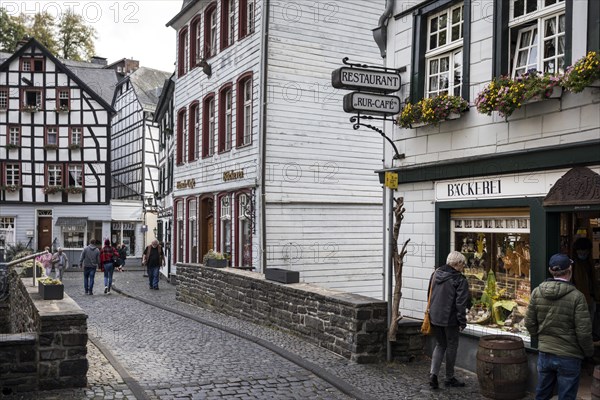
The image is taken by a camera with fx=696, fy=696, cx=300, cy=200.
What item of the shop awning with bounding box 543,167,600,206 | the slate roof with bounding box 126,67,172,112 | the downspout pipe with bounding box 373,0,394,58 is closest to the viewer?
the shop awning with bounding box 543,167,600,206

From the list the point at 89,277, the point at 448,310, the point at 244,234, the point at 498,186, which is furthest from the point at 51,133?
the point at 448,310

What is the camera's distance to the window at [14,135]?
4097 centimetres

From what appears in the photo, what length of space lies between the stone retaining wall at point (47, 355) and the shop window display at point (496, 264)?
16.8 feet

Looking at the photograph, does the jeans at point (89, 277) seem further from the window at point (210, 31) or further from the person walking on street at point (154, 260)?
the window at point (210, 31)

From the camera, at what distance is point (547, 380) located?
6.77 m

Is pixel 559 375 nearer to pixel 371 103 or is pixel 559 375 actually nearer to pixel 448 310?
pixel 448 310

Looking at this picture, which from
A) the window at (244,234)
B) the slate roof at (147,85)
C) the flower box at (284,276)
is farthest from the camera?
the slate roof at (147,85)

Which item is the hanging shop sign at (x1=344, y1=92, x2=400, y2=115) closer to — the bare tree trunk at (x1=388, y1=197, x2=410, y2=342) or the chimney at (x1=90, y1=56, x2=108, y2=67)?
the bare tree trunk at (x1=388, y1=197, x2=410, y2=342)

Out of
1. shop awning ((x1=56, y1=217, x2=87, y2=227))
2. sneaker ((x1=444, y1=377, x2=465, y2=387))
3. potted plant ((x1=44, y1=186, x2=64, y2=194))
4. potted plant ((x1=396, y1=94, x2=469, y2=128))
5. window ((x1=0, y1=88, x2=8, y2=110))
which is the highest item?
window ((x1=0, y1=88, x2=8, y2=110))

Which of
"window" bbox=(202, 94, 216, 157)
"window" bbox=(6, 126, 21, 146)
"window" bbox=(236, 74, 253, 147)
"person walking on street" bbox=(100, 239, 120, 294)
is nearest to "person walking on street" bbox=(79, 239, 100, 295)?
"person walking on street" bbox=(100, 239, 120, 294)

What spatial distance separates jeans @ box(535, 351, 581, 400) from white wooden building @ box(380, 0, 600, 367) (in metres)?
1.73

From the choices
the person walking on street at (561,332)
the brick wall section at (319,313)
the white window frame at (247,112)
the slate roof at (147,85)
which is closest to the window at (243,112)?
the white window frame at (247,112)

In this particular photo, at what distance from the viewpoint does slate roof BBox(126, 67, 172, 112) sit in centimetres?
4469

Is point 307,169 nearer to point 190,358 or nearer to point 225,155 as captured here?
point 225,155
